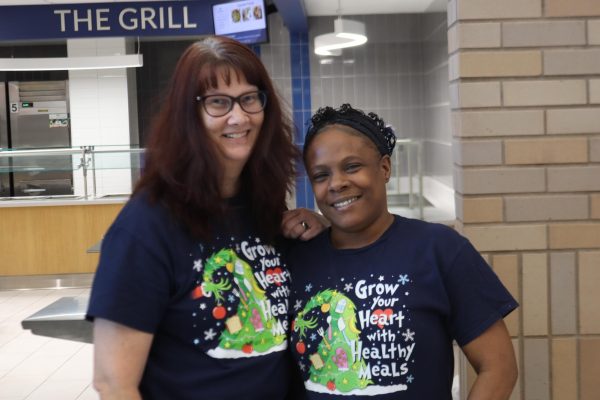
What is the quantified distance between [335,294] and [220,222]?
26 cm

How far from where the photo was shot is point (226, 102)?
1.43 meters

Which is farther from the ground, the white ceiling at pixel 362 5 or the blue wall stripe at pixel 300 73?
the white ceiling at pixel 362 5

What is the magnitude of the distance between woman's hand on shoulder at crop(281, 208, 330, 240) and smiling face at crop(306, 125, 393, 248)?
100 millimetres

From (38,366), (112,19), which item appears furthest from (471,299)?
(112,19)

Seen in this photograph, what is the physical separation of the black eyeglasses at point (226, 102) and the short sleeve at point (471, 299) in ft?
1.58

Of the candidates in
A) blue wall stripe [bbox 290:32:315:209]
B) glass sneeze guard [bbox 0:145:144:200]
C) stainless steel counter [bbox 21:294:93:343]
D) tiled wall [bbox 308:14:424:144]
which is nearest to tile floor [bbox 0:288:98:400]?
stainless steel counter [bbox 21:294:93:343]

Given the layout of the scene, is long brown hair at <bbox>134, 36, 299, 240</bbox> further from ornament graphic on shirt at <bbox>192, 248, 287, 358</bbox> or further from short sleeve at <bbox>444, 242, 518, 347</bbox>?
short sleeve at <bbox>444, 242, 518, 347</bbox>

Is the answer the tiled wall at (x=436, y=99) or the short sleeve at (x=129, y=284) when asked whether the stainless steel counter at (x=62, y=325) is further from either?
the tiled wall at (x=436, y=99)

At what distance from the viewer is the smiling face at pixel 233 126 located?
55.9 inches

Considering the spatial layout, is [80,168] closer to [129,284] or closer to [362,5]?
[362,5]

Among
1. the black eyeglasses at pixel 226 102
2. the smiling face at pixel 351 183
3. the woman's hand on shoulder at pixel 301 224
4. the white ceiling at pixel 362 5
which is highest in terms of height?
the white ceiling at pixel 362 5

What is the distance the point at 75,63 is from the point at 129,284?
8.51m

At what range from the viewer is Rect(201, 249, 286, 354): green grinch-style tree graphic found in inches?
55.0

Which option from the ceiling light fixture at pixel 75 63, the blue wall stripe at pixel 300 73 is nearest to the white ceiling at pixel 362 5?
the blue wall stripe at pixel 300 73
